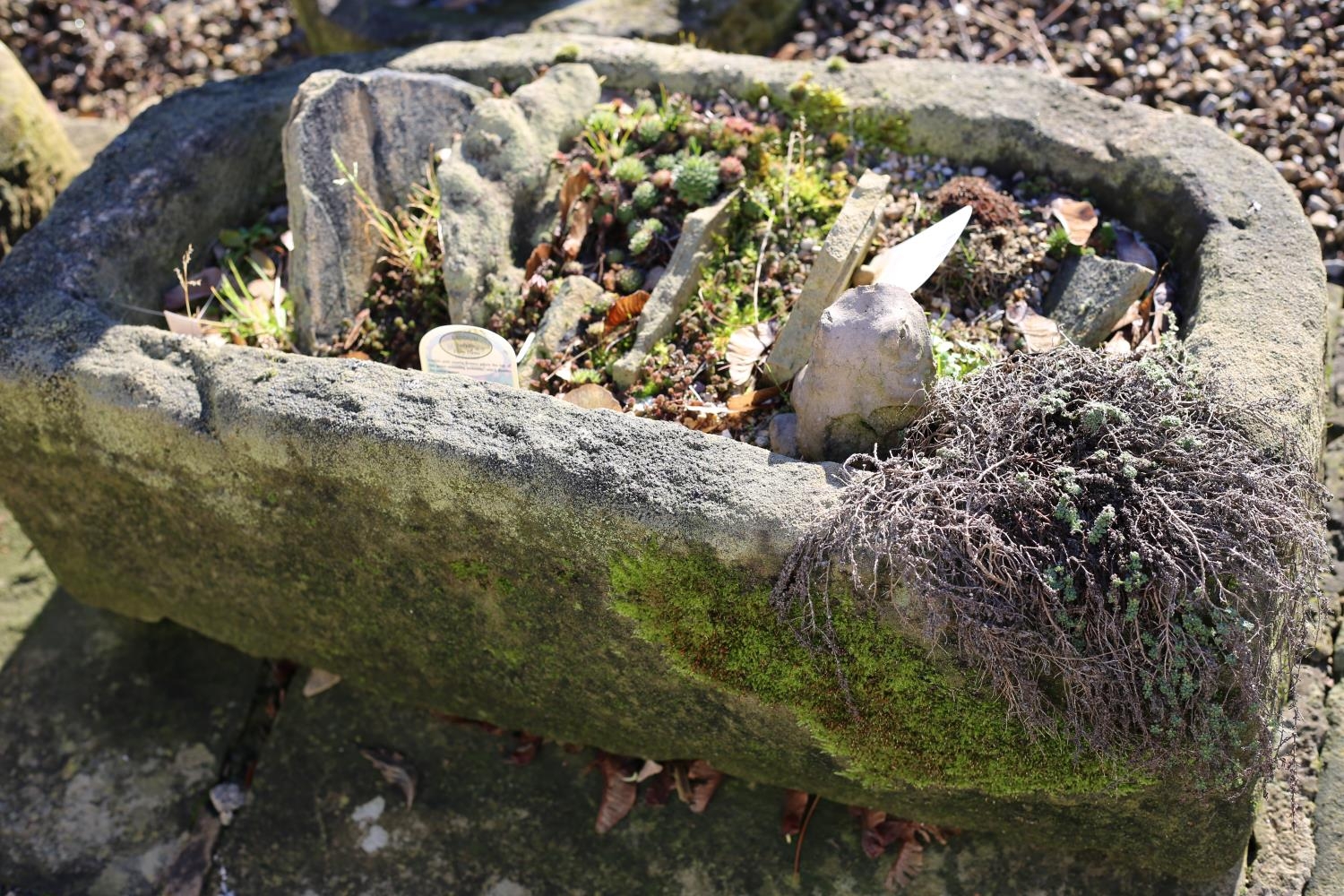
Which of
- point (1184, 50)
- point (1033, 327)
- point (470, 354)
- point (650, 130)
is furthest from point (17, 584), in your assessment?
point (1184, 50)

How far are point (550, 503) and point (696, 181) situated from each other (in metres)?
1.18

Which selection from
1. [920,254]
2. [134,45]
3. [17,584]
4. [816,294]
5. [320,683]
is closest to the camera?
[816,294]

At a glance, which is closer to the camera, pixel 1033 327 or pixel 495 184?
pixel 1033 327

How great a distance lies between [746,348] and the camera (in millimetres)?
2744

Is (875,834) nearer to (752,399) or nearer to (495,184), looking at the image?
(752,399)

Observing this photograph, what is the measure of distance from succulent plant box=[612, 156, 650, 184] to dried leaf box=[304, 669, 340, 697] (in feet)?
5.24

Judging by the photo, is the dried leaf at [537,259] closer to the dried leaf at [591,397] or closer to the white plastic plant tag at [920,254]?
the dried leaf at [591,397]

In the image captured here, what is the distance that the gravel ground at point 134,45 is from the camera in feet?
16.9

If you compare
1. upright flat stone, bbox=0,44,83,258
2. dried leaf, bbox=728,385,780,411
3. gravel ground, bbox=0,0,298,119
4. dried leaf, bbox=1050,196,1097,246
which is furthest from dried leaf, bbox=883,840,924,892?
gravel ground, bbox=0,0,298,119

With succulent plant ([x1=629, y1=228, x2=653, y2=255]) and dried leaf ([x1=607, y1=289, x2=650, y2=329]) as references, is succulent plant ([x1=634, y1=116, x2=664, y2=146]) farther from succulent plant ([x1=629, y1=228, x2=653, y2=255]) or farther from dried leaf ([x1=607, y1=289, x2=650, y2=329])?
dried leaf ([x1=607, y1=289, x2=650, y2=329])

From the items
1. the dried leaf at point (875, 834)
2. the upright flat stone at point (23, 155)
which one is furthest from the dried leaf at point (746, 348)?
the upright flat stone at point (23, 155)

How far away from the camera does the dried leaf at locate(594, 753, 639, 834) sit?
285 cm

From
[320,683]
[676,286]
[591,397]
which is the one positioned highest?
[676,286]

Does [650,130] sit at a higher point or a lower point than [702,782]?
higher
